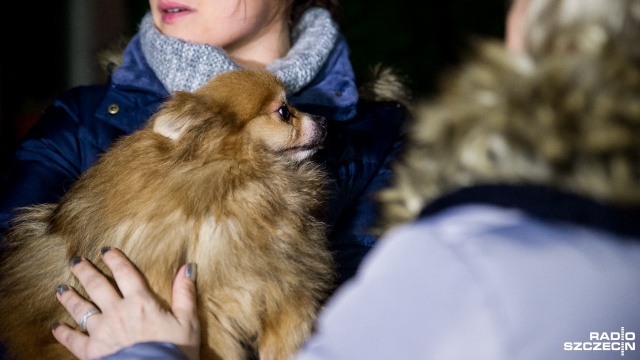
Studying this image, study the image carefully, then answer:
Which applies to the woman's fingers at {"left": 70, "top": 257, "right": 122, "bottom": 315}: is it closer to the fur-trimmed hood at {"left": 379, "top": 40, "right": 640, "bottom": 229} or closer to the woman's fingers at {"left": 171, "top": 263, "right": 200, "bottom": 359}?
the woman's fingers at {"left": 171, "top": 263, "right": 200, "bottom": 359}

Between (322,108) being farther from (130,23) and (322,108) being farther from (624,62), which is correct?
(130,23)

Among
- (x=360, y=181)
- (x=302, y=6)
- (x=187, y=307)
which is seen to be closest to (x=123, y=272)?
(x=187, y=307)

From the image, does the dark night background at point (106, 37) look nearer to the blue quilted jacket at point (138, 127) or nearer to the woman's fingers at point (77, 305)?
the blue quilted jacket at point (138, 127)

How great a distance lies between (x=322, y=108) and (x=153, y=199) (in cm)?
78

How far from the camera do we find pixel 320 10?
246cm

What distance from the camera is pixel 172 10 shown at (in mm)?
2076

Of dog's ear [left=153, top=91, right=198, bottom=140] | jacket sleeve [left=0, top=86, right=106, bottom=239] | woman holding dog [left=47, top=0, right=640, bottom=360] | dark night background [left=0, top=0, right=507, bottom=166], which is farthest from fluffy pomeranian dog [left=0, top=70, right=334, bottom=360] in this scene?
dark night background [left=0, top=0, right=507, bottom=166]

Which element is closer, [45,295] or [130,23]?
[45,295]

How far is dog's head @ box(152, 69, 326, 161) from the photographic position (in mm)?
1594

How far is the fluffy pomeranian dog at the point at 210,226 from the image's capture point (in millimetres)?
1489

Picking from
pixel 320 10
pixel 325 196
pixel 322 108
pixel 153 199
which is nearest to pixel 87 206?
pixel 153 199

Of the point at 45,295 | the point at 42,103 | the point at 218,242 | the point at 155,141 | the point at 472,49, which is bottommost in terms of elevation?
the point at 42,103

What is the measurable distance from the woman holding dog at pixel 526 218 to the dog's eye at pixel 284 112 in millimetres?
877

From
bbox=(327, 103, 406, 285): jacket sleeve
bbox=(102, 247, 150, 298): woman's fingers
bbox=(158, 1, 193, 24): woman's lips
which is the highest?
bbox=(158, 1, 193, 24): woman's lips
